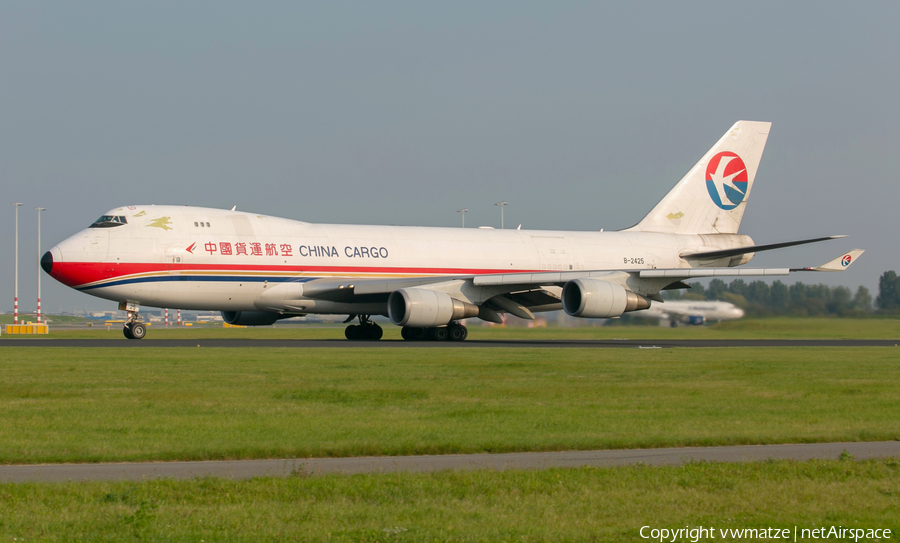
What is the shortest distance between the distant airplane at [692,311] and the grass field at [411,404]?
55.1 feet

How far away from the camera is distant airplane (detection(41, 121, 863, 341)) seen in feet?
107

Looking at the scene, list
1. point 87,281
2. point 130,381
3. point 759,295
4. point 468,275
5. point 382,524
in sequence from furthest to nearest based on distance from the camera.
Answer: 1. point 759,295
2. point 468,275
3. point 87,281
4. point 130,381
5. point 382,524

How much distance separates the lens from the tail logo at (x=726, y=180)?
1801 inches

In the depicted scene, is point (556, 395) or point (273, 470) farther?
point (556, 395)

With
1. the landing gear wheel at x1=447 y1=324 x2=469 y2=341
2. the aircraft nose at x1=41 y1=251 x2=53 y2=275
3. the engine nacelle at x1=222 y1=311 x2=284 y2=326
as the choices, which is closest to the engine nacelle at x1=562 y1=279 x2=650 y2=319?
the landing gear wheel at x1=447 y1=324 x2=469 y2=341

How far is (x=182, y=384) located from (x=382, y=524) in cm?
1111

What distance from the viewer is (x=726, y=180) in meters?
46.0

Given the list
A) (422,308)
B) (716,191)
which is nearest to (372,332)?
(422,308)

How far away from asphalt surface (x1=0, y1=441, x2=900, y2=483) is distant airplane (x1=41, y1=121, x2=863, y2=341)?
22574 millimetres

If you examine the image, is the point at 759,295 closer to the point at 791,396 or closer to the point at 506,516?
the point at 791,396

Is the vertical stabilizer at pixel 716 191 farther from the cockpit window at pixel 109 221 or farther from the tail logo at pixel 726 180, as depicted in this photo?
the cockpit window at pixel 109 221

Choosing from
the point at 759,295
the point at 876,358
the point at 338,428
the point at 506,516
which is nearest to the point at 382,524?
the point at 506,516

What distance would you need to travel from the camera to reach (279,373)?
1961 centimetres

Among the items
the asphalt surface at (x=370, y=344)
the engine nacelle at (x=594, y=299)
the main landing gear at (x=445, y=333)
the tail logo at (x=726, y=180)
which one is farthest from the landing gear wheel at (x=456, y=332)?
the tail logo at (x=726, y=180)
